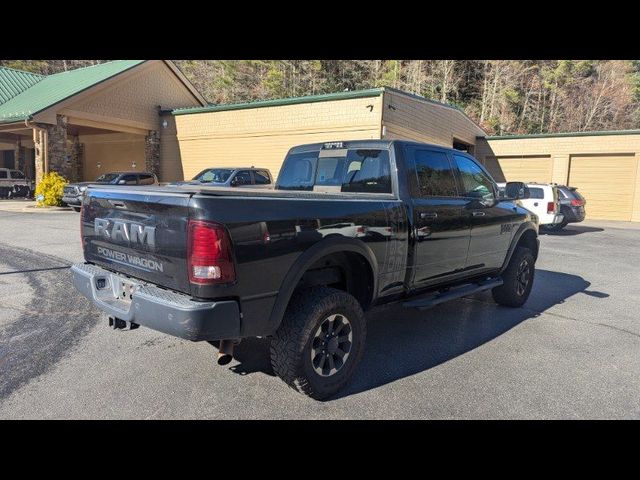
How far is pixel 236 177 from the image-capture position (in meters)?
14.4

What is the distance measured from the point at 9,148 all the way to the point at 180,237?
1371 inches

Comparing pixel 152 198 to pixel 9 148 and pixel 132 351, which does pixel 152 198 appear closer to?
pixel 132 351

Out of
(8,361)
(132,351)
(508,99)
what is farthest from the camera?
(508,99)

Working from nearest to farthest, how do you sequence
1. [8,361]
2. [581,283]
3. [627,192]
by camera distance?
[8,361]
[581,283]
[627,192]

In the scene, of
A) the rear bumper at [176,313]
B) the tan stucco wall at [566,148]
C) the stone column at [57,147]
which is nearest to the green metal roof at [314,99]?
the tan stucco wall at [566,148]

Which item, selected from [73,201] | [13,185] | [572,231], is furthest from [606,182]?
[13,185]

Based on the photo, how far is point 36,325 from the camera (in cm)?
474

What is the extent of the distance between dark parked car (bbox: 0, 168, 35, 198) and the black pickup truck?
26218 mm

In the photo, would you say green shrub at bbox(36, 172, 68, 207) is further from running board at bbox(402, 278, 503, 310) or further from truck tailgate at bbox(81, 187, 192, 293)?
running board at bbox(402, 278, 503, 310)

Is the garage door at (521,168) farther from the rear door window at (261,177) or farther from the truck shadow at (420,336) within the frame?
the truck shadow at (420,336)

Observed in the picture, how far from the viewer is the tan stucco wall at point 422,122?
15641 mm

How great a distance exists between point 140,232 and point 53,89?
2355 centimetres

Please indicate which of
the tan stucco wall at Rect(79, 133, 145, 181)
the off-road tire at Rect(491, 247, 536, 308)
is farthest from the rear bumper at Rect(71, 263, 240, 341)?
the tan stucco wall at Rect(79, 133, 145, 181)

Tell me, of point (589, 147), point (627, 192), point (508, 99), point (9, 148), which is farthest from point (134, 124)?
point (508, 99)
